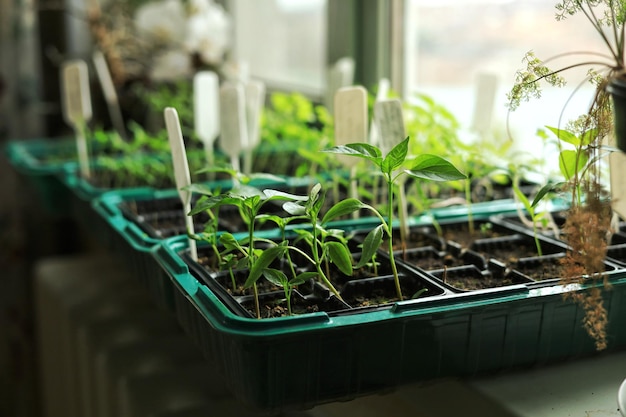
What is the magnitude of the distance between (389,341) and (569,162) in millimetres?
278

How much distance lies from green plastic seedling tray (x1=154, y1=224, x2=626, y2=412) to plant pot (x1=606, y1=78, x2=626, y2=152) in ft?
0.64

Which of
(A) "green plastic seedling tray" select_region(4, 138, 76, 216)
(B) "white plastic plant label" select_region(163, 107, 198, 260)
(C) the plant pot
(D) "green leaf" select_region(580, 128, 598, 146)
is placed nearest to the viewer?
(C) the plant pot

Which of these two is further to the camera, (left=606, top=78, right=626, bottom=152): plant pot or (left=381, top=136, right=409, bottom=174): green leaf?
(left=381, top=136, right=409, bottom=174): green leaf

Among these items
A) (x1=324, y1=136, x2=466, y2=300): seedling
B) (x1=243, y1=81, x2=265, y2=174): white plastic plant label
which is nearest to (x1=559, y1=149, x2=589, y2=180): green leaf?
(x1=324, y1=136, x2=466, y2=300): seedling

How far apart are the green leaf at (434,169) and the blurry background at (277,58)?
42 cm

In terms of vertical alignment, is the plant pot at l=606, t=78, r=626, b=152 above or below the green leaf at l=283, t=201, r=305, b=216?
above

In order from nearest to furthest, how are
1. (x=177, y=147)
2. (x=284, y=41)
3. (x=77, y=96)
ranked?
(x=177, y=147) → (x=77, y=96) → (x=284, y=41)

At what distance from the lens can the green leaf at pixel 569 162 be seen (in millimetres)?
806

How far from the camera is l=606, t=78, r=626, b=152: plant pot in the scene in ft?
2.08

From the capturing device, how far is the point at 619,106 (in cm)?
64

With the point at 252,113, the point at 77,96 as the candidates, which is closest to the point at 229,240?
the point at 252,113

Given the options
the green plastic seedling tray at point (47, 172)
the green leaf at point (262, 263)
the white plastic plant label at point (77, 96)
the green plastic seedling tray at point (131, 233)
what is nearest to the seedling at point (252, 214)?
the green leaf at point (262, 263)

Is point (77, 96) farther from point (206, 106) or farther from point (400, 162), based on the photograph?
point (400, 162)

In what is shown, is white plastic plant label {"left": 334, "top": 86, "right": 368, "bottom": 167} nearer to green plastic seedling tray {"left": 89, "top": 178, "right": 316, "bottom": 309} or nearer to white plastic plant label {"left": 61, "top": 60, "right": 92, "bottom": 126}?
green plastic seedling tray {"left": 89, "top": 178, "right": 316, "bottom": 309}
